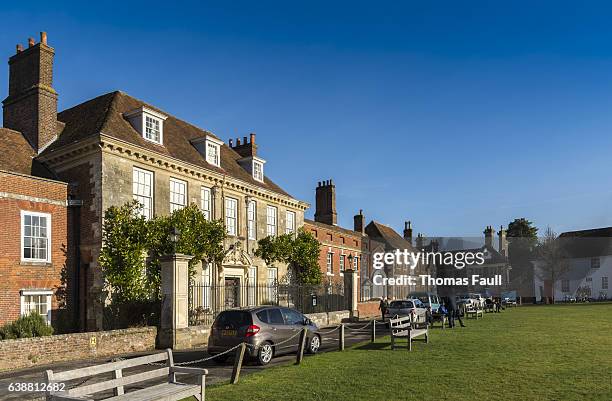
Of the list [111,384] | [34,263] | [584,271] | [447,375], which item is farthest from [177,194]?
[584,271]

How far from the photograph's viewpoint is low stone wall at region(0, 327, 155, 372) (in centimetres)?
1450

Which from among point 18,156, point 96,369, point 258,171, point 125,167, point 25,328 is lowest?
point 25,328

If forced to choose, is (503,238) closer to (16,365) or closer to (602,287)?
(602,287)

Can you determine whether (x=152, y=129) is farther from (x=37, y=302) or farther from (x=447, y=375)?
(x=447, y=375)

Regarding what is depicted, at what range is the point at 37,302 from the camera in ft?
64.7

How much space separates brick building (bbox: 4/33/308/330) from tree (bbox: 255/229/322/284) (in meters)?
0.57

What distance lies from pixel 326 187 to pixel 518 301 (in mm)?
38517

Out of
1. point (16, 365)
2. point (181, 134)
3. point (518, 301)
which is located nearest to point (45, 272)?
Result: point (16, 365)

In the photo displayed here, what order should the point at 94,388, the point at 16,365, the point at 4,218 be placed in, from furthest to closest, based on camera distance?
the point at 4,218 < the point at 16,365 < the point at 94,388

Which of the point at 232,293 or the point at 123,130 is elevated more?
the point at 123,130

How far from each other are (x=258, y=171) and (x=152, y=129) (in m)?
8.85

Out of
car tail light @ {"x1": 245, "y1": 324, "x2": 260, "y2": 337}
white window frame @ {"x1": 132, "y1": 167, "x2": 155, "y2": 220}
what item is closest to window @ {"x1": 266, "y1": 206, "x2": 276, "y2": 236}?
white window frame @ {"x1": 132, "y1": 167, "x2": 155, "y2": 220}

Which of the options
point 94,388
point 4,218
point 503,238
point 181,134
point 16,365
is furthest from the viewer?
point 503,238

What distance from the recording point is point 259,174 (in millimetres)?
32469
